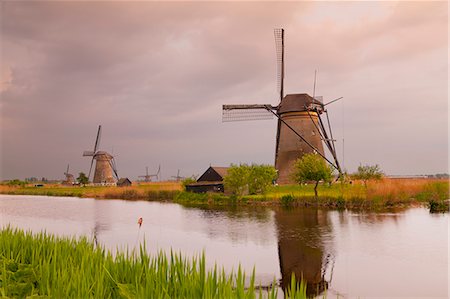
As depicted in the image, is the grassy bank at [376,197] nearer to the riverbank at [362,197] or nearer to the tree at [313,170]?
the riverbank at [362,197]

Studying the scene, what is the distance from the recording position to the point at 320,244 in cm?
1449

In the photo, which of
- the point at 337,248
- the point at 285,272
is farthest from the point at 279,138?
the point at 285,272

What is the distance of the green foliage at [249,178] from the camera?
3477 centimetres

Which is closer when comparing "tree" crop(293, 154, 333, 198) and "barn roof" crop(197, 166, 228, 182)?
"tree" crop(293, 154, 333, 198)

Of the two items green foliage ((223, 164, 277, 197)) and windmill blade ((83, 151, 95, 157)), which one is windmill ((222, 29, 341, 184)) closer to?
green foliage ((223, 164, 277, 197))

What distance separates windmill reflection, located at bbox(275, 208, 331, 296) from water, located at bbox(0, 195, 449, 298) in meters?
0.03

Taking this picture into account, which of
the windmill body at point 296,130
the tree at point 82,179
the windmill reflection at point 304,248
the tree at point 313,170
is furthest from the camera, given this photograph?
the tree at point 82,179

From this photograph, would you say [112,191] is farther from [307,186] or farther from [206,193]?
[307,186]

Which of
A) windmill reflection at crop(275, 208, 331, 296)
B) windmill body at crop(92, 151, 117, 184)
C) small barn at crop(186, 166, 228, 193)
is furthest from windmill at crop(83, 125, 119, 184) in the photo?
windmill reflection at crop(275, 208, 331, 296)

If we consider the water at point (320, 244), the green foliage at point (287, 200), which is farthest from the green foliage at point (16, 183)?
the green foliage at point (287, 200)

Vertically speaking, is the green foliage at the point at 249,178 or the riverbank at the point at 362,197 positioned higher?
the green foliage at the point at 249,178

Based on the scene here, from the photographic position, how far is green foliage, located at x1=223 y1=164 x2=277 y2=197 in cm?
3477

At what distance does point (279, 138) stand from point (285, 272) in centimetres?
2810

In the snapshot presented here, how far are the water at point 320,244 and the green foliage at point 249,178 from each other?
9.84 metres
